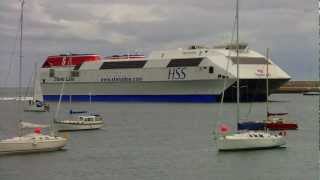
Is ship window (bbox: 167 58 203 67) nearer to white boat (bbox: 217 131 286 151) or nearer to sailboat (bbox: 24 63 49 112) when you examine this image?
sailboat (bbox: 24 63 49 112)

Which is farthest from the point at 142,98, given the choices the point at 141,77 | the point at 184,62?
the point at 184,62

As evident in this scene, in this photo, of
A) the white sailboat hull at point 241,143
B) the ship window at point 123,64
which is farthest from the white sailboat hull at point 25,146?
the ship window at point 123,64

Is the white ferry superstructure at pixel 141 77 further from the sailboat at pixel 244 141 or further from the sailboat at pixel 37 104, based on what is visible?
the sailboat at pixel 244 141

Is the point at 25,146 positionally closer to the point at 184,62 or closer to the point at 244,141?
the point at 244,141

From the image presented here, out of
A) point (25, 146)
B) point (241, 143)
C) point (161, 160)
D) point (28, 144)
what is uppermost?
point (241, 143)

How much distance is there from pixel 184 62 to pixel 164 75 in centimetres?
389

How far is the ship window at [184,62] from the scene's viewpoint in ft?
365

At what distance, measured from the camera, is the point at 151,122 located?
7312 centimetres

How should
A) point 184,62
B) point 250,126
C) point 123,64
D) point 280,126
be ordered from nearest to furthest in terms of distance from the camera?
point 250,126, point 280,126, point 184,62, point 123,64

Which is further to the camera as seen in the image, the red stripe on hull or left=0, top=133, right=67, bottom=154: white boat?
the red stripe on hull

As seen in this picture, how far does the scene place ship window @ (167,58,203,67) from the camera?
365ft

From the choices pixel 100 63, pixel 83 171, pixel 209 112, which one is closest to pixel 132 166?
pixel 83 171

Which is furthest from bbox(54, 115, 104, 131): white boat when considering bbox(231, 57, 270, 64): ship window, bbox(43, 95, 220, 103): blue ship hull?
bbox(231, 57, 270, 64): ship window

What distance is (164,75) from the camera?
375 ft
